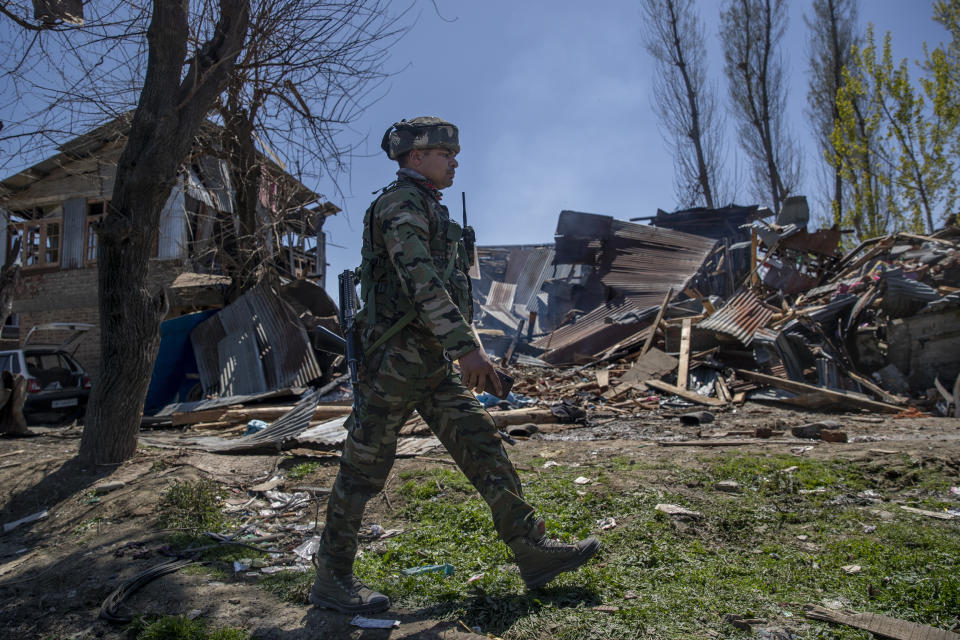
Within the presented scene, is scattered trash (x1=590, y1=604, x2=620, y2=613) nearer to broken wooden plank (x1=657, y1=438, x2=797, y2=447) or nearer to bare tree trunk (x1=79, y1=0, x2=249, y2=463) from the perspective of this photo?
broken wooden plank (x1=657, y1=438, x2=797, y2=447)

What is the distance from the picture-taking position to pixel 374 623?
2150mm

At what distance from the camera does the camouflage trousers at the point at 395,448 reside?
2326 mm

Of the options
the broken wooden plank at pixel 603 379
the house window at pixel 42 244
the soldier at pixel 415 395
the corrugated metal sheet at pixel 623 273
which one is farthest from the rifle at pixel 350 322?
the house window at pixel 42 244

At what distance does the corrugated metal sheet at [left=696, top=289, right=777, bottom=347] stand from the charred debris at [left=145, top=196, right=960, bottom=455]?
0.11ft

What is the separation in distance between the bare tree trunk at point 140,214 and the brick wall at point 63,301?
39.9ft

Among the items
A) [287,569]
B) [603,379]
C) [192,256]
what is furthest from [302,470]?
[192,256]

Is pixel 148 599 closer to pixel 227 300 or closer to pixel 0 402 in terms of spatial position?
pixel 0 402

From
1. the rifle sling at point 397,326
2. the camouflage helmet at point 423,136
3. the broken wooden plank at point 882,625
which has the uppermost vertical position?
the camouflage helmet at point 423,136

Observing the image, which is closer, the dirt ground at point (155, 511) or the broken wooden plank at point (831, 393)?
the dirt ground at point (155, 511)

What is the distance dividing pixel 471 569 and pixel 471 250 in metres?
1.51

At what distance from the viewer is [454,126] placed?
8.36ft

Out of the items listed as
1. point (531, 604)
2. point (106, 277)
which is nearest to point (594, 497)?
point (531, 604)

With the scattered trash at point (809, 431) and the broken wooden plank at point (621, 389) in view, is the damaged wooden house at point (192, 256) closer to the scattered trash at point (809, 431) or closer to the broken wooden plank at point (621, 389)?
the broken wooden plank at point (621, 389)

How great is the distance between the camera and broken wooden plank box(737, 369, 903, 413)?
24.2 ft
